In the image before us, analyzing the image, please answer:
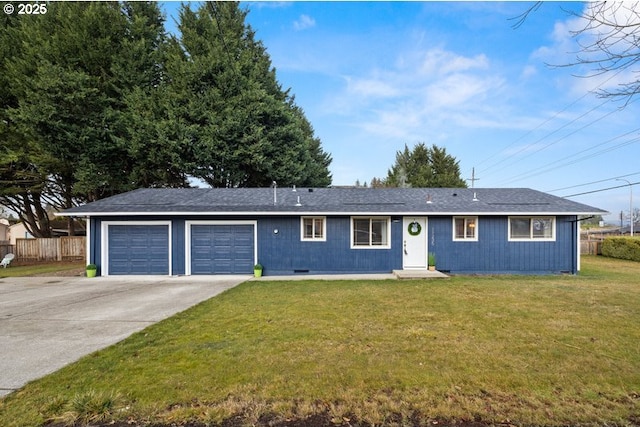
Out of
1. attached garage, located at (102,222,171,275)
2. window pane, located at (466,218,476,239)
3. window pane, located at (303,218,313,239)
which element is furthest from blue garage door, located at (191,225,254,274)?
window pane, located at (466,218,476,239)

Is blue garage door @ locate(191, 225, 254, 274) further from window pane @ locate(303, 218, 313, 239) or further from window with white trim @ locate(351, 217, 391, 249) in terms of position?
window with white trim @ locate(351, 217, 391, 249)

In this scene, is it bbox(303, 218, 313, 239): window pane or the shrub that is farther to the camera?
the shrub

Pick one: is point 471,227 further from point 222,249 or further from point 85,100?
point 85,100

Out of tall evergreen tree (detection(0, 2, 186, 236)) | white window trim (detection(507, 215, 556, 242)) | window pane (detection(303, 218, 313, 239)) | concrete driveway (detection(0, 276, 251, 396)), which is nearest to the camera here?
concrete driveway (detection(0, 276, 251, 396))

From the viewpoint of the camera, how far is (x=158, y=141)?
1695 cm

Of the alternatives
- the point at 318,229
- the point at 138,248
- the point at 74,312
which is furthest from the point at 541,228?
the point at 138,248

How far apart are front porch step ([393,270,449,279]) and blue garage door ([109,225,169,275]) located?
852cm

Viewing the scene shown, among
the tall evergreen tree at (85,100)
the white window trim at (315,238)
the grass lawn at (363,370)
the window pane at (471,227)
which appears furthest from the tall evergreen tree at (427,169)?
the grass lawn at (363,370)

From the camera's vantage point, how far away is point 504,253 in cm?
1161


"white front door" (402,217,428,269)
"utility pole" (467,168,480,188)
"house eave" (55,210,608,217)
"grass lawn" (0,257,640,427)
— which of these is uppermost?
"utility pole" (467,168,480,188)

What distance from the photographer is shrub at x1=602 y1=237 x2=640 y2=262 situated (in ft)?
54.2

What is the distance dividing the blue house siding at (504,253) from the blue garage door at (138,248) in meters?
10.3

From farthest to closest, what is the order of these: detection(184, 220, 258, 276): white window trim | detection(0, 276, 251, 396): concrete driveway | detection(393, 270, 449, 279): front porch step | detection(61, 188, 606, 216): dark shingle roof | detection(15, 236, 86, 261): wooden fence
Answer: detection(15, 236, 86, 261): wooden fence, detection(184, 220, 258, 276): white window trim, detection(61, 188, 606, 216): dark shingle roof, detection(393, 270, 449, 279): front porch step, detection(0, 276, 251, 396): concrete driveway

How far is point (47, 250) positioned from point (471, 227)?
847 inches
